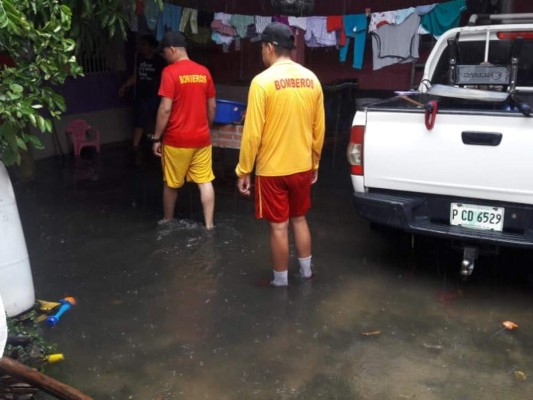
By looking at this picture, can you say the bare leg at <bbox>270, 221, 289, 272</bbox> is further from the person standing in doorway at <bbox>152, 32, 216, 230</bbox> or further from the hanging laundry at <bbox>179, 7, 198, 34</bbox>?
the hanging laundry at <bbox>179, 7, 198, 34</bbox>

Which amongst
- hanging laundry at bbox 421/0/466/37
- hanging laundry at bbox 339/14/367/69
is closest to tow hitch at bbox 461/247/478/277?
hanging laundry at bbox 421/0/466/37

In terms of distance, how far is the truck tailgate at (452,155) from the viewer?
4039 millimetres

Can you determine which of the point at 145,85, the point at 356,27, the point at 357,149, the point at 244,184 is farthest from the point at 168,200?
the point at 356,27

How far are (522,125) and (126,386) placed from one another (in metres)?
2.91

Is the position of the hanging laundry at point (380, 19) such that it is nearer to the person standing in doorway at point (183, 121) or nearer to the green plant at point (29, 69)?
the person standing in doorway at point (183, 121)

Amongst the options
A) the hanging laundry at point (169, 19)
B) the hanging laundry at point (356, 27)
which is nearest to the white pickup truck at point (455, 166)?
the hanging laundry at point (356, 27)

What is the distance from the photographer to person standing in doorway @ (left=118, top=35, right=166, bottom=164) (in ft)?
29.6

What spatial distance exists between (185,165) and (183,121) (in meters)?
0.43

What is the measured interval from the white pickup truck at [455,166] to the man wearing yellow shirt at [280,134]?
43 cm

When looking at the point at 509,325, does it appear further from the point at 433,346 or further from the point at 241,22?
the point at 241,22

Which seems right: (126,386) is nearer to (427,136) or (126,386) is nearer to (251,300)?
(251,300)

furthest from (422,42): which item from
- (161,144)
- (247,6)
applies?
(161,144)

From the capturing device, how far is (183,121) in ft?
18.7

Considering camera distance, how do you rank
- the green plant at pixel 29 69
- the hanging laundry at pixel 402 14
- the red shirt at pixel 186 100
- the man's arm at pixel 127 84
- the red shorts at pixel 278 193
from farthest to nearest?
the man's arm at pixel 127 84, the hanging laundry at pixel 402 14, the red shirt at pixel 186 100, the red shorts at pixel 278 193, the green plant at pixel 29 69
